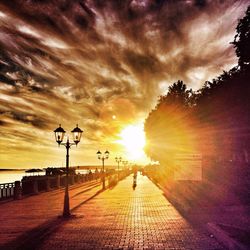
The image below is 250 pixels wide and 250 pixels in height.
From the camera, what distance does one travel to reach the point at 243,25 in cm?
1816

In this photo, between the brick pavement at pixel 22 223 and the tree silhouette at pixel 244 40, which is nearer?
the brick pavement at pixel 22 223

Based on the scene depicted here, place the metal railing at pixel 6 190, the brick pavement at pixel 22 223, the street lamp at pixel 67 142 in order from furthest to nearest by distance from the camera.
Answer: the metal railing at pixel 6 190 → the street lamp at pixel 67 142 → the brick pavement at pixel 22 223

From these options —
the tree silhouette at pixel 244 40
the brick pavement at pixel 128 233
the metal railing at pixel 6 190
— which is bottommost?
the brick pavement at pixel 128 233

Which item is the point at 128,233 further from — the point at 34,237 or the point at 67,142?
the point at 67,142

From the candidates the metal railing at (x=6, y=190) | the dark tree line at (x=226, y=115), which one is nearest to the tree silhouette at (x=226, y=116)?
the dark tree line at (x=226, y=115)

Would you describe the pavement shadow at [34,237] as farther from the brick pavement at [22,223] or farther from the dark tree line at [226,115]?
the dark tree line at [226,115]

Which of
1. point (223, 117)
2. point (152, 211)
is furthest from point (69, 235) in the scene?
point (223, 117)

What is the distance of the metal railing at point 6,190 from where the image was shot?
21555 millimetres

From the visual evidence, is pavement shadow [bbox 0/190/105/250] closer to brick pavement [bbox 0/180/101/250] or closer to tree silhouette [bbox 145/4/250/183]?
brick pavement [bbox 0/180/101/250]

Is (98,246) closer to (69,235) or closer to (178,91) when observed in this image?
(69,235)

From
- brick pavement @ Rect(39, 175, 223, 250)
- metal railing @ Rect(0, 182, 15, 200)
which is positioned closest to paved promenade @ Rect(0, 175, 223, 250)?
brick pavement @ Rect(39, 175, 223, 250)

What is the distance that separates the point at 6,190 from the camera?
22203mm

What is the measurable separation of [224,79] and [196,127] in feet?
21.1

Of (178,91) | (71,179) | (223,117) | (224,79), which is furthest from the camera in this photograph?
(178,91)
